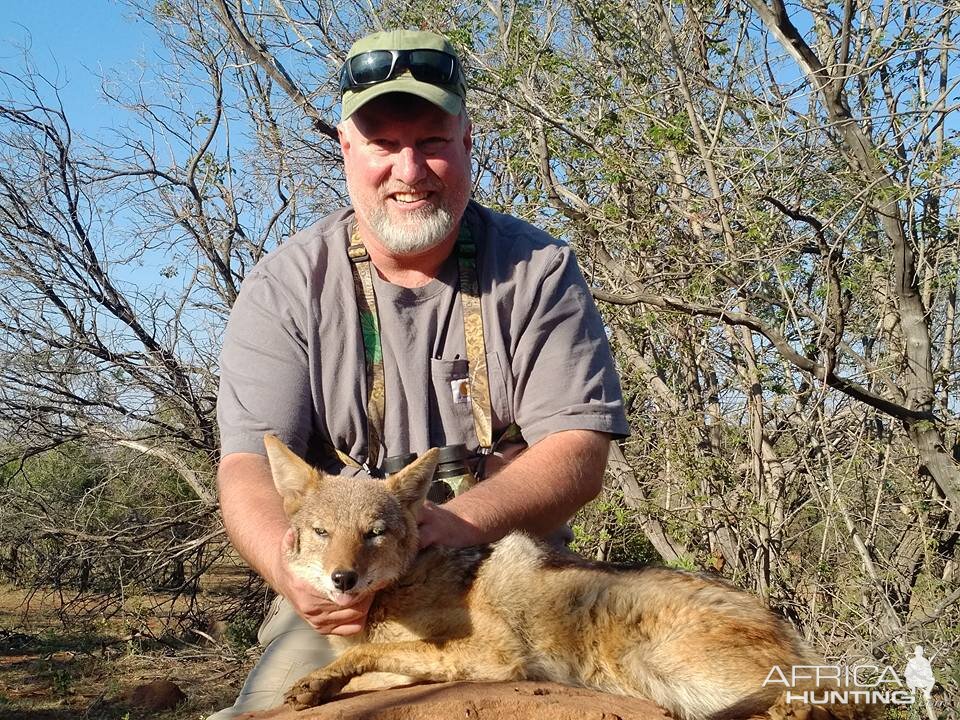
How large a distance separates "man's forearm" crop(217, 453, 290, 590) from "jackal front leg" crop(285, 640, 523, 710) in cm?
47

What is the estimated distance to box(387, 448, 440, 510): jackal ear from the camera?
381 cm

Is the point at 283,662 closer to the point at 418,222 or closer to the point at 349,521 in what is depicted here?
the point at 349,521

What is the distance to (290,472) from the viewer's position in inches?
155

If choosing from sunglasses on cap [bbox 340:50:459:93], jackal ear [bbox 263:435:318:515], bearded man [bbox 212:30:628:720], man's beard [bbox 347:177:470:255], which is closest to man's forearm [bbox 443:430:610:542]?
bearded man [bbox 212:30:628:720]

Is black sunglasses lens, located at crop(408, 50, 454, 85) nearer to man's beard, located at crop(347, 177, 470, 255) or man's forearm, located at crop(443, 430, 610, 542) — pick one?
man's beard, located at crop(347, 177, 470, 255)

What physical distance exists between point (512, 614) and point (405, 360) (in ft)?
4.16

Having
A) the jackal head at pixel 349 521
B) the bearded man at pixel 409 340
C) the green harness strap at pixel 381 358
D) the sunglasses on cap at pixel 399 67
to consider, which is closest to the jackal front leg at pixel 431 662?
the jackal head at pixel 349 521

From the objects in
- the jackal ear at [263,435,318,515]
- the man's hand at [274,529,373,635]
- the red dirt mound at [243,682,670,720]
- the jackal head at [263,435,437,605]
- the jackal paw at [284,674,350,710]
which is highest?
the jackal ear at [263,435,318,515]

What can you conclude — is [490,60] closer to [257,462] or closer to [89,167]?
[89,167]

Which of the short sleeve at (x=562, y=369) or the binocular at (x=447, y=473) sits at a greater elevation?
the short sleeve at (x=562, y=369)

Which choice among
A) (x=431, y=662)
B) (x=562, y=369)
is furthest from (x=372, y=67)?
(x=431, y=662)

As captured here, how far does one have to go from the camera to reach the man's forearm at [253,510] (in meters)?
3.88

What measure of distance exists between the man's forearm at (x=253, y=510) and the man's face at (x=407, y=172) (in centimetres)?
118

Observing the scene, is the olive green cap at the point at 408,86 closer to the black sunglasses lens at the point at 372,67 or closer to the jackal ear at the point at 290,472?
the black sunglasses lens at the point at 372,67
